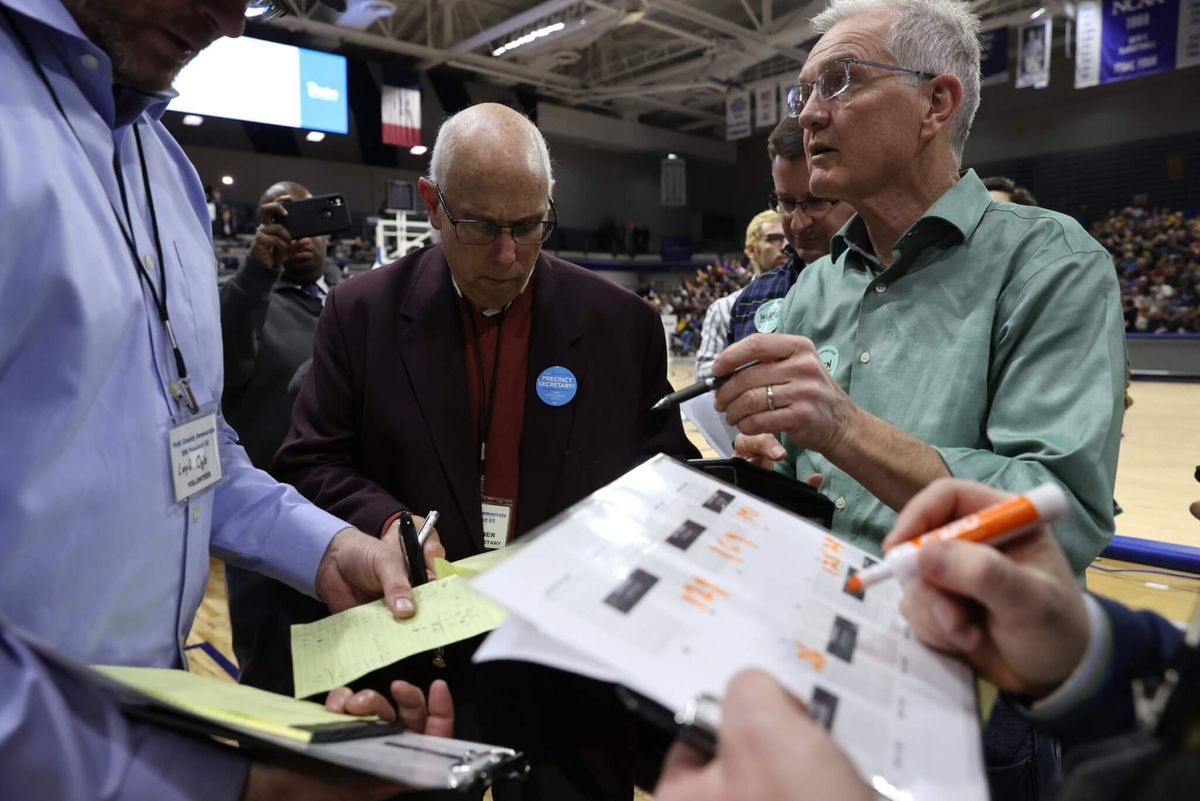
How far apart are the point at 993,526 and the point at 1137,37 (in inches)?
466

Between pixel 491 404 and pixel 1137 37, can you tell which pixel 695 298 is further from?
pixel 491 404

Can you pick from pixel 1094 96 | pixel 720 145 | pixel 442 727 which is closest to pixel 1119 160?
pixel 1094 96

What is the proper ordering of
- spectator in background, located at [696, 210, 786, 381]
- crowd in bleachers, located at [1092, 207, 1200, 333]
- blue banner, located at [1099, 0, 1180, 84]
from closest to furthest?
spectator in background, located at [696, 210, 786, 381] < blue banner, located at [1099, 0, 1180, 84] < crowd in bleachers, located at [1092, 207, 1200, 333]

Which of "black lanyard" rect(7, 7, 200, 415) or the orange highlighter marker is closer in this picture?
the orange highlighter marker

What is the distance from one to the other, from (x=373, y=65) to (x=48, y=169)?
16.1 m

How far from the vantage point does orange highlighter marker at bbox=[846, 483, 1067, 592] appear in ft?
2.05

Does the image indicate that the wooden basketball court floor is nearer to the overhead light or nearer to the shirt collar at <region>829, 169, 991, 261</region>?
the shirt collar at <region>829, 169, 991, 261</region>

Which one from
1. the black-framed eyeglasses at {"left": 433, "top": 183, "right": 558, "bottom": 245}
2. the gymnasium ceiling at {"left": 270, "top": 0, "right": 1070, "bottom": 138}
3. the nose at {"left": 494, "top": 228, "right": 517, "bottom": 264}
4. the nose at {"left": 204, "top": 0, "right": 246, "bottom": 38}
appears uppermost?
the gymnasium ceiling at {"left": 270, "top": 0, "right": 1070, "bottom": 138}

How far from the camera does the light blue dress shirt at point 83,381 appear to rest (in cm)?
81

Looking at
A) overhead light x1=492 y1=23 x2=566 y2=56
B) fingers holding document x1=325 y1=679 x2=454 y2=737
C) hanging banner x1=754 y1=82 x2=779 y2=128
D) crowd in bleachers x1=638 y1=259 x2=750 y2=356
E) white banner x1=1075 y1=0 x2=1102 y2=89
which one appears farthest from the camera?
crowd in bleachers x1=638 y1=259 x2=750 y2=356

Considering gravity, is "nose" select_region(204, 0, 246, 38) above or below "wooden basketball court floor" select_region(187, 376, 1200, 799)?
above

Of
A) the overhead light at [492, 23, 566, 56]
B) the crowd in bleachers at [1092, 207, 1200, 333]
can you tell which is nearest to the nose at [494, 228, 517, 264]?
the overhead light at [492, 23, 566, 56]

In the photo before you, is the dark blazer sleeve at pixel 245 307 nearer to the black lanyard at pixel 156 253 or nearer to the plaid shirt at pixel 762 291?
the black lanyard at pixel 156 253

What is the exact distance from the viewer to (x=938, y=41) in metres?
1.45
